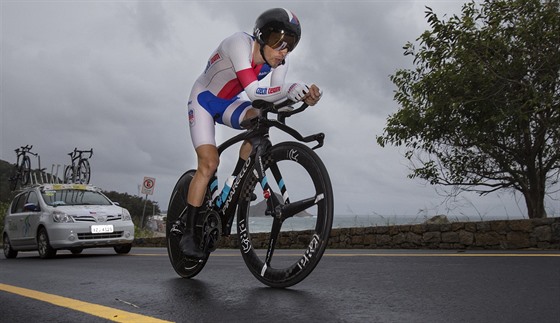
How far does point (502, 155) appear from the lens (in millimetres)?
16672

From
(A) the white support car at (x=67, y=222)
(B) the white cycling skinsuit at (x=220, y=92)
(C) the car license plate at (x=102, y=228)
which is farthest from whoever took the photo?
(C) the car license plate at (x=102, y=228)

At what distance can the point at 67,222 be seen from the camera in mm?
12273

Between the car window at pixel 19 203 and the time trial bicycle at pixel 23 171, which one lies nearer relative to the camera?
the car window at pixel 19 203

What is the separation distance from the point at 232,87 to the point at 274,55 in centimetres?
58

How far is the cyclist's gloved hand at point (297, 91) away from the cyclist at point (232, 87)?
153 millimetres

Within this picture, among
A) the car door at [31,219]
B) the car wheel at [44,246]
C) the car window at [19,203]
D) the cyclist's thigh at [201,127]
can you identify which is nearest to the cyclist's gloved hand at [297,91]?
the cyclist's thigh at [201,127]

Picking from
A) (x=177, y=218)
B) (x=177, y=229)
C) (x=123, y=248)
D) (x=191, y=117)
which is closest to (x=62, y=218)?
(x=123, y=248)

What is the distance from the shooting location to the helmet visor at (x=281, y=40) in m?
4.04

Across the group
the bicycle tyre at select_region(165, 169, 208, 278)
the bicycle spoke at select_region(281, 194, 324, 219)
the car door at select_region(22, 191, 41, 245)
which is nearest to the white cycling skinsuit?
the bicycle tyre at select_region(165, 169, 208, 278)

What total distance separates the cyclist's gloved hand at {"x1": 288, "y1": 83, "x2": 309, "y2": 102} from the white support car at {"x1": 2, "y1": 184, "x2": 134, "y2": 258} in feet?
31.9

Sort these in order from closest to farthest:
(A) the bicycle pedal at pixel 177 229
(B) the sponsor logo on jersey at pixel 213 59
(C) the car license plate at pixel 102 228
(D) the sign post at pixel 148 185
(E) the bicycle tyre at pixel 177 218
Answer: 1. (B) the sponsor logo on jersey at pixel 213 59
2. (A) the bicycle pedal at pixel 177 229
3. (E) the bicycle tyre at pixel 177 218
4. (C) the car license plate at pixel 102 228
5. (D) the sign post at pixel 148 185

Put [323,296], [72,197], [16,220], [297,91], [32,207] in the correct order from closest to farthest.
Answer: [297,91] < [323,296] < [32,207] < [72,197] < [16,220]

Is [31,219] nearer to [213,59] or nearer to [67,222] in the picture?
[67,222]

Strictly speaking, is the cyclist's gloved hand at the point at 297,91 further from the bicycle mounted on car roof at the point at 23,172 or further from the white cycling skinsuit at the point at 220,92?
the bicycle mounted on car roof at the point at 23,172
